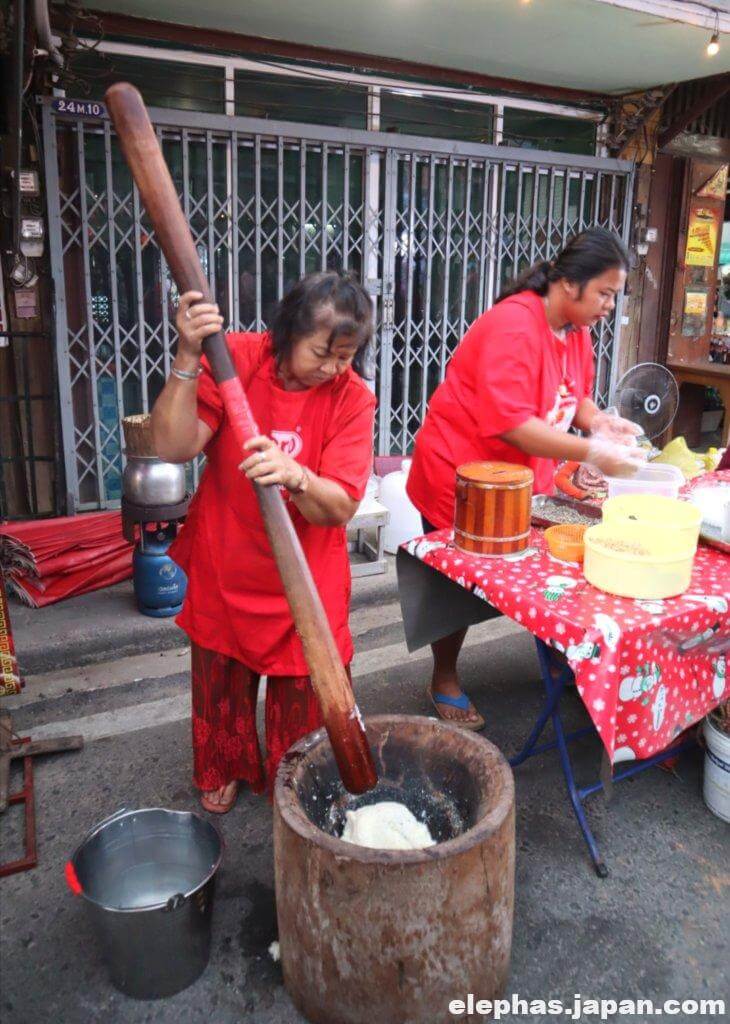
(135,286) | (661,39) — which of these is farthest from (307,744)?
(661,39)

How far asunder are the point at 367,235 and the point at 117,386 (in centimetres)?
204

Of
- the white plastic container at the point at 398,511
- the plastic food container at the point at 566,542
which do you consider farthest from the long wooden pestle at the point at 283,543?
the white plastic container at the point at 398,511

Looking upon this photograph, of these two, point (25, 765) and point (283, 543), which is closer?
point (283, 543)

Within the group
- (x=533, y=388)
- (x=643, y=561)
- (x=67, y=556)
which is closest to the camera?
(x=643, y=561)

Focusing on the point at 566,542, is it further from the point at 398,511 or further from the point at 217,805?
the point at 398,511

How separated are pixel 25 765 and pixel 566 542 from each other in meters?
2.11

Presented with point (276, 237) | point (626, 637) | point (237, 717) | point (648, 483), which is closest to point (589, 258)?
point (648, 483)

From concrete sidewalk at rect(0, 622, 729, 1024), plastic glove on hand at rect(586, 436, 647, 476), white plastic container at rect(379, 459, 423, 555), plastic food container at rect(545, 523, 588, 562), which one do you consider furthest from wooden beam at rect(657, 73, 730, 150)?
plastic food container at rect(545, 523, 588, 562)

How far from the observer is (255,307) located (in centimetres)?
534

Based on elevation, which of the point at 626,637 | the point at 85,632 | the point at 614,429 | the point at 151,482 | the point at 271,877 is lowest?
the point at 271,877

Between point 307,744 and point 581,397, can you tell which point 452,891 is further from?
point 581,397

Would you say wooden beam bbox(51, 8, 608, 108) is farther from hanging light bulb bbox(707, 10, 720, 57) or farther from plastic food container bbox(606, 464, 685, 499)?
plastic food container bbox(606, 464, 685, 499)

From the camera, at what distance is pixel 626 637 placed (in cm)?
192

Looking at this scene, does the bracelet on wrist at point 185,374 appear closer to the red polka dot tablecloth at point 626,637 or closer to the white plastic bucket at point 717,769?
the red polka dot tablecloth at point 626,637
